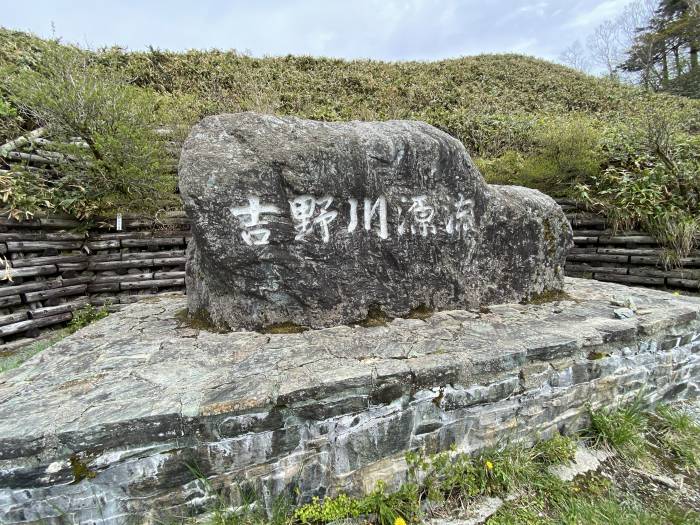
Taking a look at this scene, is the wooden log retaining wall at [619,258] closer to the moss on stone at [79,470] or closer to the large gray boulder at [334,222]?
the large gray boulder at [334,222]

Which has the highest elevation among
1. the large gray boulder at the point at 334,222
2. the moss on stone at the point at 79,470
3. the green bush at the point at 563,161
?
the green bush at the point at 563,161

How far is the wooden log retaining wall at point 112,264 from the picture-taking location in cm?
462

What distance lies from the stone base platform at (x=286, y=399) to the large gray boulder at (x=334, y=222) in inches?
9.9

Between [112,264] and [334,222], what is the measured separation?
4.77 metres

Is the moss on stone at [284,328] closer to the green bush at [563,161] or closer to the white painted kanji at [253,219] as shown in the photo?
the white painted kanji at [253,219]

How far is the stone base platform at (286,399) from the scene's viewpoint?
61.2 inches

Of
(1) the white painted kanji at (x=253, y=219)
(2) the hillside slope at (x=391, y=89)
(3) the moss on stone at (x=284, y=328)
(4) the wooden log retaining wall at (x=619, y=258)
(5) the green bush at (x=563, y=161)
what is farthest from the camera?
(2) the hillside slope at (x=391, y=89)

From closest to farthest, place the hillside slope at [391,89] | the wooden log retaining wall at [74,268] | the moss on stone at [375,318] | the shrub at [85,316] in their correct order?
the moss on stone at [375,318], the wooden log retaining wall at [74,268], the shrub at [85,316], the hillside slope at [391,89]

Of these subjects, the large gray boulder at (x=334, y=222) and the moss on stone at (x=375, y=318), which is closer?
the large gray boulder at (x=334, y=222)

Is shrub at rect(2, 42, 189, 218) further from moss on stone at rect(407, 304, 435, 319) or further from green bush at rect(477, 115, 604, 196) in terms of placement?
green bush at rect(477, 115, 604, 196)

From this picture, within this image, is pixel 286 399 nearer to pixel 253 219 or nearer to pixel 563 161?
pixel 253 219

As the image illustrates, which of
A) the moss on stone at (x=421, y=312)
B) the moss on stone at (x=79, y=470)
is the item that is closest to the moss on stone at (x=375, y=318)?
the moss on stone at (x=421, y=312)

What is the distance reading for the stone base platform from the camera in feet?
5.10

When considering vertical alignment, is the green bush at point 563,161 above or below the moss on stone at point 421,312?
above
